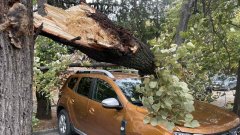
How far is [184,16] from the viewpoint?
717 cm

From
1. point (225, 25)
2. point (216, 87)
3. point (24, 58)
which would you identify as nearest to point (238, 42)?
point (225, 25)

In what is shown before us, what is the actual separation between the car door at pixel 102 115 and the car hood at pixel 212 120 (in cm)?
127

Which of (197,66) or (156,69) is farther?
(197,66)

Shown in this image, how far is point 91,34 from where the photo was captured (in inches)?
109

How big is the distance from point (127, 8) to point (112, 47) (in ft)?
27.9

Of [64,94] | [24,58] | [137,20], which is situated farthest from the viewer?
[137,20]

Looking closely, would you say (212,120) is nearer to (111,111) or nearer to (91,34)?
(111,111)

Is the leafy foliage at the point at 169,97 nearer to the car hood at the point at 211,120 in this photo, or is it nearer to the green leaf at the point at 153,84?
the green leaf at the point at 153,84

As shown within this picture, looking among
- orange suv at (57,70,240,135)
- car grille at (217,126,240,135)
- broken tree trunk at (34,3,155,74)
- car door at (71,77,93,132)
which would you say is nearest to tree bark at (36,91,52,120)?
orange suv at (57,70,240,135)

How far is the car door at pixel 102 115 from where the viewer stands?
5.31m

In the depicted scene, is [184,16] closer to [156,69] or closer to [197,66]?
[197,66]

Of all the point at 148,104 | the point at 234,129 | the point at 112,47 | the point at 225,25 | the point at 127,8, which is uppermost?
the point at 127,8

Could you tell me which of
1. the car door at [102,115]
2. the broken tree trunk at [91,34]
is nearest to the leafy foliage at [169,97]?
the broken tree trunk at [91,34]

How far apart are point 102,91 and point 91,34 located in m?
3.38
